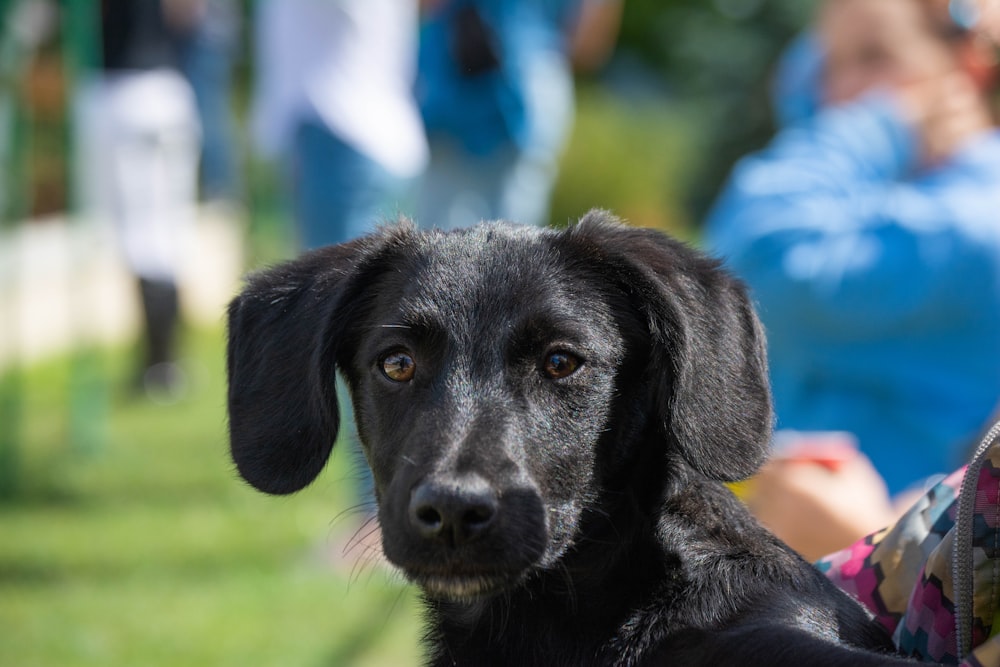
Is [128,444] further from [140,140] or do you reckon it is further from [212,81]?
[212,81]

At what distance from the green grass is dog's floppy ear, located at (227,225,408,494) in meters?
1.13

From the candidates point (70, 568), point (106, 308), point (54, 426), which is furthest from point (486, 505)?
point (106, 308)

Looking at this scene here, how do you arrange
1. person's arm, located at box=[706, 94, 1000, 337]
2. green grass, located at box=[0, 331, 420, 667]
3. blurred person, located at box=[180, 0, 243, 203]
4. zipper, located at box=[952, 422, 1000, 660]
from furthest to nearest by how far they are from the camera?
blurred person, located at box=[180, 0, 243, 203] → green grass, located at box=[0, 331, 420, 667] → person's arm, located at box=[706, 94, 1000, 337] → zipper, located at box=[952, 422, 1000, 660]

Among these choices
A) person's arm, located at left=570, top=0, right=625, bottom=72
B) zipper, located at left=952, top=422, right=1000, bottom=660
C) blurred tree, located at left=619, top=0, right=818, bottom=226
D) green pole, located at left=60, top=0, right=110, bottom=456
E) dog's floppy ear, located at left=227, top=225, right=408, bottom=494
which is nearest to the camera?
zipper, located at left=952, top=422, right=1000, bottom=660

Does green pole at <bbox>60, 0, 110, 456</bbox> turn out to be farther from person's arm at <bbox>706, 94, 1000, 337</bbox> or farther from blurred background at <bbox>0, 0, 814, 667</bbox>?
person's arm at <bbox>706, 94, 1000, 337</bbox>

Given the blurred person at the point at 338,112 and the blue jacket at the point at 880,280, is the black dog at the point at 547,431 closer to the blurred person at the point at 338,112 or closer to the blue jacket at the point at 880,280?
the blue jacket at the point at 880,280

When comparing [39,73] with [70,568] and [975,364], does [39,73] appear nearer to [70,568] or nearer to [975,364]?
[70,568]

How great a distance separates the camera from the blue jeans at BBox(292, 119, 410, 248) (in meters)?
5.33

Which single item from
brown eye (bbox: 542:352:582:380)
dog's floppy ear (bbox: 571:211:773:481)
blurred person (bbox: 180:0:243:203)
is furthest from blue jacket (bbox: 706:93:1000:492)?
blurred person (bbox: 180:0:243:203)

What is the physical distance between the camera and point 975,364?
392 centimetres

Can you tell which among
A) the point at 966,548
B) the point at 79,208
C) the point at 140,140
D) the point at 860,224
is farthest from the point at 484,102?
the point at 966,548

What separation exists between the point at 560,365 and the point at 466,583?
45 centimetres

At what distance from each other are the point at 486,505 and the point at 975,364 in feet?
8.06

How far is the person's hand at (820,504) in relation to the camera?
3.11 meters
